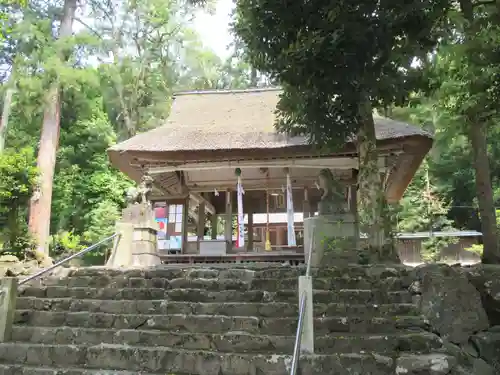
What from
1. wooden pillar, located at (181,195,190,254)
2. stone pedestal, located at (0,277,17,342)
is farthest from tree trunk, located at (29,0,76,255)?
stone pedestal, located at (0,277,17,342)

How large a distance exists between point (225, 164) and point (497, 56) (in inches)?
319

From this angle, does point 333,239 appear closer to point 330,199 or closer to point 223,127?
point 330,199

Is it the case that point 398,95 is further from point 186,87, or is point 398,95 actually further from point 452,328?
point 186,87

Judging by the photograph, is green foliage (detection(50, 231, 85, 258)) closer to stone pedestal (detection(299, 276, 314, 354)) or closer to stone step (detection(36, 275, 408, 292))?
stone step (detection(36, 275, 408, 292))

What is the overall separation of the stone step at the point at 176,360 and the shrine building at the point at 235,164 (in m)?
7.15

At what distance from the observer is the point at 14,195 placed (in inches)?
551

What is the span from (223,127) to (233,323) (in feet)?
30.5

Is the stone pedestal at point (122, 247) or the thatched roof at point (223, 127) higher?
the thatched roof at point (223, 127)

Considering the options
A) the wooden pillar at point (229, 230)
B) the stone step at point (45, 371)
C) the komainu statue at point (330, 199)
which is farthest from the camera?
the wooden pillar at point (229, 230)

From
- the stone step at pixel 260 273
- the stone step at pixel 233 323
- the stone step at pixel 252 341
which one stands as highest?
the stone step at pixel 260 273

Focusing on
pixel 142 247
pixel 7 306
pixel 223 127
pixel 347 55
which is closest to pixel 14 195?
pixel 223 127

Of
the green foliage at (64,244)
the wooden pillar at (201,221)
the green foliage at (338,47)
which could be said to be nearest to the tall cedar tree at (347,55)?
the green foliage at (338,47)

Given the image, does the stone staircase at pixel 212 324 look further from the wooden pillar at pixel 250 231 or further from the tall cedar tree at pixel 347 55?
the wooden pillar at pixel 250 231

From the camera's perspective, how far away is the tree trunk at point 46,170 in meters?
16.5
